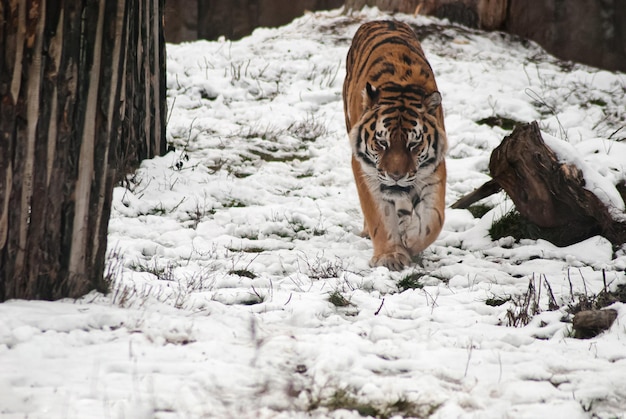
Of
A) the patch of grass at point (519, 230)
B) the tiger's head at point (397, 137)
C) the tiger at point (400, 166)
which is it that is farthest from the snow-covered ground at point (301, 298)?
the tiger's head at point (397, 137)

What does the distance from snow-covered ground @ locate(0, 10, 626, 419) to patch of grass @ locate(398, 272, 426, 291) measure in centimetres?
4

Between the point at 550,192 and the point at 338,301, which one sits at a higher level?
the point at 550,192

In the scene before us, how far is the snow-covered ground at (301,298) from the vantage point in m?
2.92

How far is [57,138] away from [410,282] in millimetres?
2576

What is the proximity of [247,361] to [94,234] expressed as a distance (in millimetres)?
1041

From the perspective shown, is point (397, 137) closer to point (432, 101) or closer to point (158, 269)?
point (432, 101)

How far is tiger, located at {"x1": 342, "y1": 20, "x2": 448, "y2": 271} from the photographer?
579 centimetres

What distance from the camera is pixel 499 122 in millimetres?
9562

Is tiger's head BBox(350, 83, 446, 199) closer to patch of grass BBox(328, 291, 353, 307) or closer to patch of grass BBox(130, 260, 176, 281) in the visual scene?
patch of grass BBox(328, 291, 353, 307)

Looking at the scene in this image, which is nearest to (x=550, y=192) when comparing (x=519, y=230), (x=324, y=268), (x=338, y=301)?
(x=519, y=230)

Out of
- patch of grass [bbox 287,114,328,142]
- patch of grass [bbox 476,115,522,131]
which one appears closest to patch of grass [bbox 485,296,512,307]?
patch of grass [bbox 287,114,328,142]

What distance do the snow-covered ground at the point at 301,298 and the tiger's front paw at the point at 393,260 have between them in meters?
0.14

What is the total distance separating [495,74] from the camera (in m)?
11.1

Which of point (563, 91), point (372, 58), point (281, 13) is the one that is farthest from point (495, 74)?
point (281, 13)
